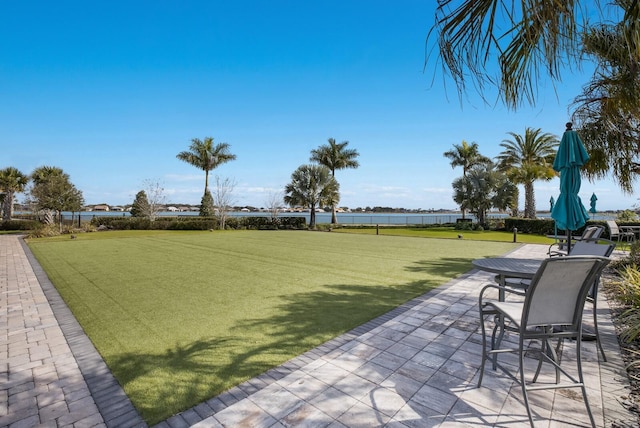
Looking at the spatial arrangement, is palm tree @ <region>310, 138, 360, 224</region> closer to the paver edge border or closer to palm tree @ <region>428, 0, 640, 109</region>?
the paver edge border

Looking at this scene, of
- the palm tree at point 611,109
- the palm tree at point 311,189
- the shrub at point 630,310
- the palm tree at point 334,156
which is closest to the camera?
the shrub at point 630,310

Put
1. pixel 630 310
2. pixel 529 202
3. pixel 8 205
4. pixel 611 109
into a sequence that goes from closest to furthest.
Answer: pixel 630 310 < pixel 611 109 < pixel 529 202 < pixel 8 205

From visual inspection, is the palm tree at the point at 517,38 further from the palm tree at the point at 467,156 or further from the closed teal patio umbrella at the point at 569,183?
the palm tree at the point at 467,156

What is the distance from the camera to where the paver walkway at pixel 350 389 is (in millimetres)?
2035

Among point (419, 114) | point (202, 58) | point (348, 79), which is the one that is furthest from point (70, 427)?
point (419, 114)

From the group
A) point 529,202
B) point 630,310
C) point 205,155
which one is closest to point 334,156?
point 205,155

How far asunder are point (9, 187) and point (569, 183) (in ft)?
134

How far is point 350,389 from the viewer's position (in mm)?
2381

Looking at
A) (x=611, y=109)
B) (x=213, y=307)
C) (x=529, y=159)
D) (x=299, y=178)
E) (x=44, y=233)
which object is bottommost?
(x=213, y=307)

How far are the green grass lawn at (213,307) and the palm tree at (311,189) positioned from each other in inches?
697

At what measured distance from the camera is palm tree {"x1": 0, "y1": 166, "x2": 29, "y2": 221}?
26875 millimetres

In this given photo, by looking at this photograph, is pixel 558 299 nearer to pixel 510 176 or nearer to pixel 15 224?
pixel 510 176

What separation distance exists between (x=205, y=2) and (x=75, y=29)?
15.6ft

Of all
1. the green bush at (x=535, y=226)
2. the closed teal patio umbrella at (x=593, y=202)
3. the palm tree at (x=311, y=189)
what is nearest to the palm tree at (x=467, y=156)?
the green bush at (x=535, y=226)
